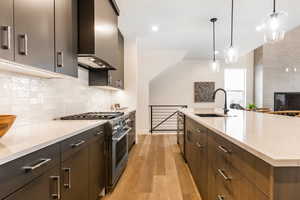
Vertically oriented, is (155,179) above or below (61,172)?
below

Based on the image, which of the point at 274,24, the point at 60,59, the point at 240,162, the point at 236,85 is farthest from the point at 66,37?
the point at 236,85

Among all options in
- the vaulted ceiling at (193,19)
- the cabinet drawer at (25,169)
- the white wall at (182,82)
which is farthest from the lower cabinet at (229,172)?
the white wall at (182,82)

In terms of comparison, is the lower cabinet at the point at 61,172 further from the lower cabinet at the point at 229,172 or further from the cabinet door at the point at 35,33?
the lower cabinet at the point at 229,172

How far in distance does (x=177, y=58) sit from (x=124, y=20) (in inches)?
125

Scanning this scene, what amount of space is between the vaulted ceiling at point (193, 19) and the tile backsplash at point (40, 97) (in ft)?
5.27

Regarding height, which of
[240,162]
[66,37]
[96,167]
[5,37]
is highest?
[66,37]

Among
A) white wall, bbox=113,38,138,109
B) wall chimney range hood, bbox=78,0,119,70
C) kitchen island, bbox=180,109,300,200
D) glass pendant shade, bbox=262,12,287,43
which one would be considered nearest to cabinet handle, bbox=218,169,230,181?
kitchen island, bbox=180,109,300,200

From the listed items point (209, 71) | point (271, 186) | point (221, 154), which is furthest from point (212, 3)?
point (209, 71)

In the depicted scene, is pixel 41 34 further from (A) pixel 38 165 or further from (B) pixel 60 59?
(A) pixel 38 165

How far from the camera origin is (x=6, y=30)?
1063 millimetres

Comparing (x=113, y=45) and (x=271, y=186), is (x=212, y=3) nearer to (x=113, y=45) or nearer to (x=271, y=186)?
(x=113, y=45)

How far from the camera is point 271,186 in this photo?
0.75 meters

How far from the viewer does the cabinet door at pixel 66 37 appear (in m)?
1.65

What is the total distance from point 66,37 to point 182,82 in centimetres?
652
